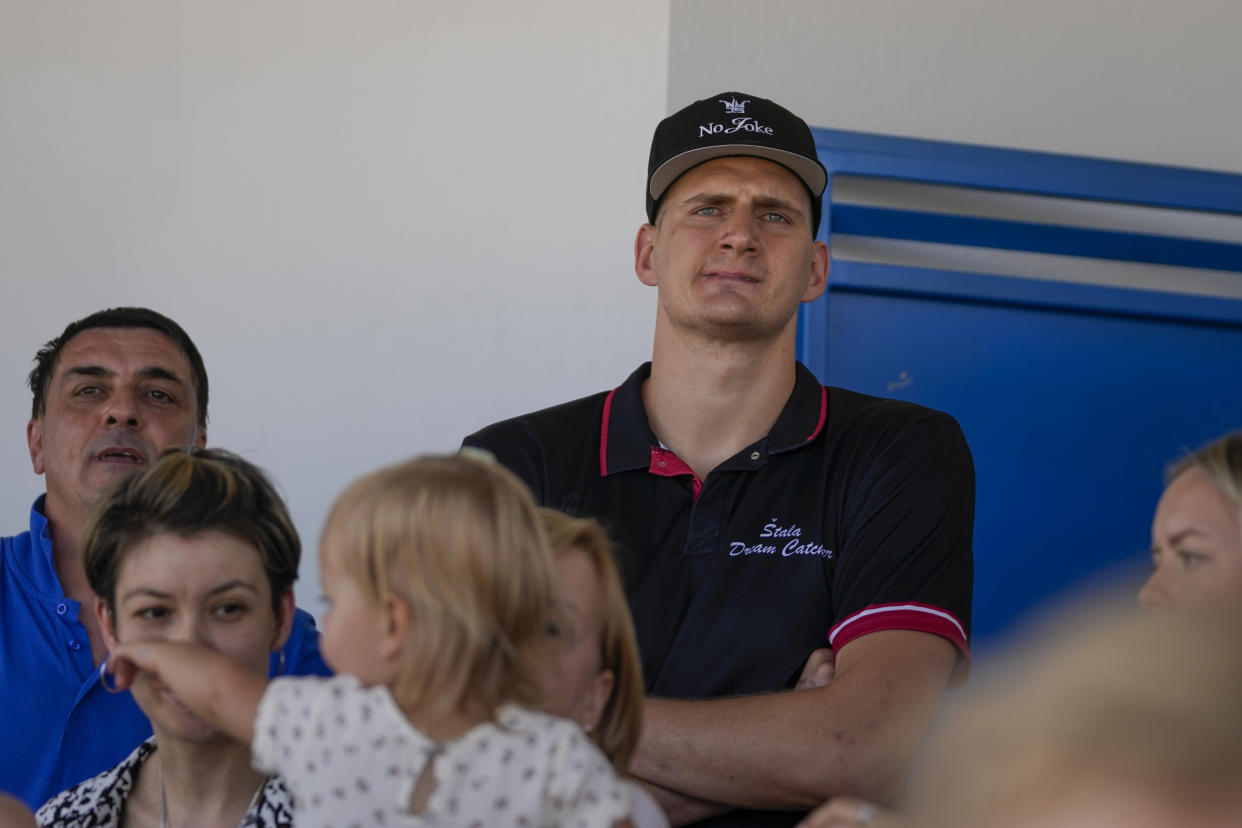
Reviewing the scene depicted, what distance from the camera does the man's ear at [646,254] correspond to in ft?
7.07

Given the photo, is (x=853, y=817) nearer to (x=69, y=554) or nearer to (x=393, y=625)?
(x=393, y=625)

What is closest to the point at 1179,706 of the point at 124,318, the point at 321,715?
the point at 321,715

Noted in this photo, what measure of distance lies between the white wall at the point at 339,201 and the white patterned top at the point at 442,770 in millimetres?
1507

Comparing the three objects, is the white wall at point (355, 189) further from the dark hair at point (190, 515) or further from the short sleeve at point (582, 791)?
the short sleeve at point (582, 791)

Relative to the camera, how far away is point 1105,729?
73cm

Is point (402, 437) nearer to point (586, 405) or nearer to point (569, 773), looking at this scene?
point (586, 405)

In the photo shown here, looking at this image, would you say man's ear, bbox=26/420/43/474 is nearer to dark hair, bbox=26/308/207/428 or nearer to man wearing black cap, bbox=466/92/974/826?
dark hair, bbox=26/308/207/428

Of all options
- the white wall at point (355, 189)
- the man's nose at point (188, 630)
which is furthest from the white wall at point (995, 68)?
the man's nose at point (188, 630)

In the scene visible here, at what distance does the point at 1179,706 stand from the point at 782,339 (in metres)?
1.32

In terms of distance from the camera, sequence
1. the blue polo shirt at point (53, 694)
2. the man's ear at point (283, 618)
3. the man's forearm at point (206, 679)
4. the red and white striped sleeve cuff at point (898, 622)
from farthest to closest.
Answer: the blue polo shirt at point (53, 694) < the red and white striped sleeve cuff at point (898, 622) < the man's ear at point (283, 618) < the man's forearm at point (206, 679)

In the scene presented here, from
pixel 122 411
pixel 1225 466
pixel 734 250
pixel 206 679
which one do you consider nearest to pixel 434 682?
pixel 206 679

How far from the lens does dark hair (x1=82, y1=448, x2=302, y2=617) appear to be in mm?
1513

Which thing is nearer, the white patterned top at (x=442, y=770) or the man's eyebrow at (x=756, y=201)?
the white patterned top at (x=442, y=770)

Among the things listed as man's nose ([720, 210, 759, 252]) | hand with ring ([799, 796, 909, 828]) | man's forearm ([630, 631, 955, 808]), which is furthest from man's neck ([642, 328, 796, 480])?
hand with ring ([799, 796, 909, 828])
